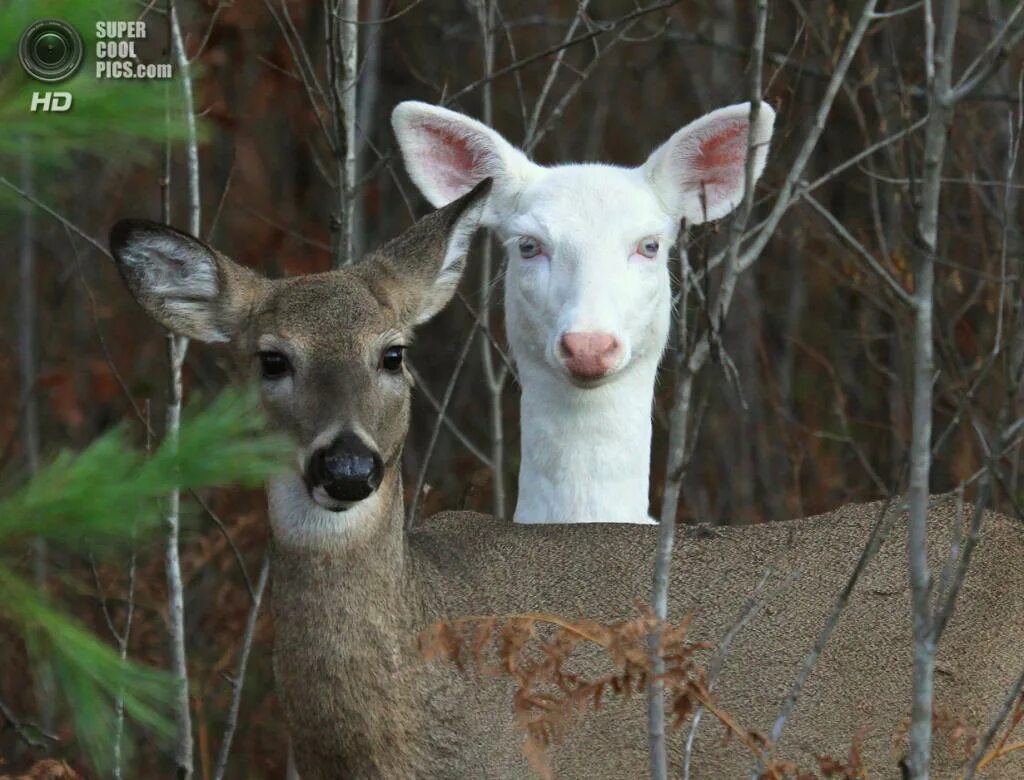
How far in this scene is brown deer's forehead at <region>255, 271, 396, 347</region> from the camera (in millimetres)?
4598

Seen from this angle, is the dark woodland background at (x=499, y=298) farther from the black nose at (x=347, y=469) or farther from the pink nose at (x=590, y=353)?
the black nose at (x=347, y=469)

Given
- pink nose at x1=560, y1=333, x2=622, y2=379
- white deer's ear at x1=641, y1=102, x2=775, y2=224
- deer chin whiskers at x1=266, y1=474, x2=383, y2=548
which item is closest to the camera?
deer chin whiskers at x1=266, y1=474, x2=383, y2=548

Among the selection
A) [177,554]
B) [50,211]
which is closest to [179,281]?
[177,554]

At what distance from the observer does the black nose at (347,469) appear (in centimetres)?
418

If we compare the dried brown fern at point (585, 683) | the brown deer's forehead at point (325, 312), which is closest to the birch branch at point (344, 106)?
the brown deer's forehead at point (325, 312)

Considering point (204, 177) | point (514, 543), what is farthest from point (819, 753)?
point (204, 177)

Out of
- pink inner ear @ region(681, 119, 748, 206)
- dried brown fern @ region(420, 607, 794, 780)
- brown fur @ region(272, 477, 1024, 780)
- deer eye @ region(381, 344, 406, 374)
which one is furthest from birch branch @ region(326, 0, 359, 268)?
dried brown fern @ region(420, 607, 794, 780)

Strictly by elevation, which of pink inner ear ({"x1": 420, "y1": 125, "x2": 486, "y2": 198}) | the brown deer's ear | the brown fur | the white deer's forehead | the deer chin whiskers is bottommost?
the brown fur

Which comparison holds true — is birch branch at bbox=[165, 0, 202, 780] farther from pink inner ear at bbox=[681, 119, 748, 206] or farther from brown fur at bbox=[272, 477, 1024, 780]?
pink inner ear at bbox=[681, 119, 748, 206]

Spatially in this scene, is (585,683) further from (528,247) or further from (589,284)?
(528,247)

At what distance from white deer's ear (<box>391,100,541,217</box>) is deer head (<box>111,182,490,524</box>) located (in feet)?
3.79

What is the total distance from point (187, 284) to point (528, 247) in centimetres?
146

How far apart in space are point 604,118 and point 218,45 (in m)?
3.63

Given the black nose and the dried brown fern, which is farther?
the black nose
